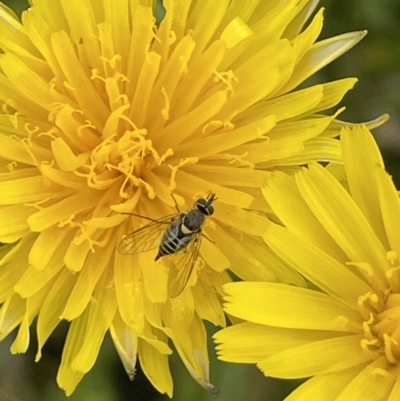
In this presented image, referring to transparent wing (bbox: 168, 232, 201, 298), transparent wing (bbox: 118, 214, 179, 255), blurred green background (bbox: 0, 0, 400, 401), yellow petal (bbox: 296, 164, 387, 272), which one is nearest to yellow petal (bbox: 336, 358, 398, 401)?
yellow petal (bbox: 296, 164, 387, 272)

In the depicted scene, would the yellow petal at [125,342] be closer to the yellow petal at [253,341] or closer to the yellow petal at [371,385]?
the yellow petal at [253,341]

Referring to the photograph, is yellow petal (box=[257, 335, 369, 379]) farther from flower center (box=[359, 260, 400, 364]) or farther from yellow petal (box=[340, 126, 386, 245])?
yellow petal (box=[340, 126, 386, 245])

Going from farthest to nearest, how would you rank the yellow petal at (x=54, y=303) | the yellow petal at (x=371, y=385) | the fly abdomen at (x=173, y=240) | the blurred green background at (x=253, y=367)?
the blurred green background at (x=253, y=367) → the yellow petal at (x=54, y=303) → the fly abdomen at (x=173, y=240) → the yellow petal at (x=371, y=385)

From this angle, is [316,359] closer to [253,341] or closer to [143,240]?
[253,341]

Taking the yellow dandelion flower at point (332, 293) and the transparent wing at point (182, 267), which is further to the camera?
the transparent wing at point (182, 267)

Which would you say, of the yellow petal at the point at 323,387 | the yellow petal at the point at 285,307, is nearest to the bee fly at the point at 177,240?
the yellow petal at the point at 285,307

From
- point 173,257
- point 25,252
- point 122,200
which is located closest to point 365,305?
point 173,257

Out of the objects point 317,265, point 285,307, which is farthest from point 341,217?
point 285,307
